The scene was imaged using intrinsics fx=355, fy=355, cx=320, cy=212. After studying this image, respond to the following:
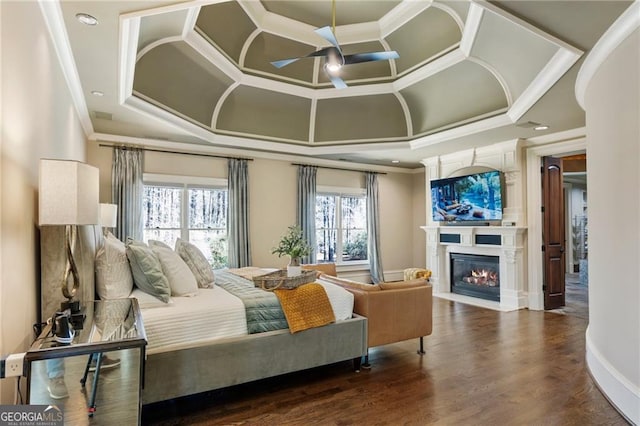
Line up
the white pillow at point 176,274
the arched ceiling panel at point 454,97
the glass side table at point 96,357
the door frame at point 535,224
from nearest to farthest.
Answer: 1. the glass side table at point 96,357
2. the white pillow at point 176,274
3. the arched ceiling panel at point 454,97
4. the door frame at point 535,224

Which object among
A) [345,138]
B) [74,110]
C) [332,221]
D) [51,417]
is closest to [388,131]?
[345,138]

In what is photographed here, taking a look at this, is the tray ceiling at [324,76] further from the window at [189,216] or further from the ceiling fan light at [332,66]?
the ceiling fan light at [332,66]

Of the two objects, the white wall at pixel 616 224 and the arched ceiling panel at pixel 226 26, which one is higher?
the arched ceiling panel at pixel 226 26

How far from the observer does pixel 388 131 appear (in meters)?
6.41

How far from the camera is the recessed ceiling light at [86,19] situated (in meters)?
2.32

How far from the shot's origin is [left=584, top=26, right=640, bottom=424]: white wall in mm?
2521

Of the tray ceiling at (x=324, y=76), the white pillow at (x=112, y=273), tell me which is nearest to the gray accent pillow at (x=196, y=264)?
the white pillow at (x=112, y=273)

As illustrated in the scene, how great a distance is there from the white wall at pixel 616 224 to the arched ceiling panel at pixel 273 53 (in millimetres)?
3686

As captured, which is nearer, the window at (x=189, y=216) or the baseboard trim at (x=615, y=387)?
the baseboard trim at (x=615, y=387)

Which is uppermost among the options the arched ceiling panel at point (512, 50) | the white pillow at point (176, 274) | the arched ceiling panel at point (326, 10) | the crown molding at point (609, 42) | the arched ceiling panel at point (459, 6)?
the arched ceiling panel at point (326, 10)

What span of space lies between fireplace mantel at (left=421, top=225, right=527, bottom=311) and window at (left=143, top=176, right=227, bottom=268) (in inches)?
165

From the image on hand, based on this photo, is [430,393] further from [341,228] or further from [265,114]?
[341,228]

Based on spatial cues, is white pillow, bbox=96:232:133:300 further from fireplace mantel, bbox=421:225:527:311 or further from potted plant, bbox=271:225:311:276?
fireplace mantel, bbox=421:225:527:311

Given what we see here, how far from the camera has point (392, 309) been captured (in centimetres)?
352
